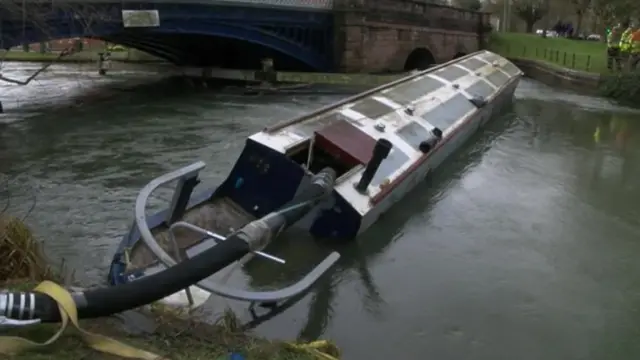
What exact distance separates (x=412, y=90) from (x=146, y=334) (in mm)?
10898

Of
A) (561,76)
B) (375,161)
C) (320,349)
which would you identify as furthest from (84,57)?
(320,349)

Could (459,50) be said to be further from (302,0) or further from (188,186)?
(188,186)

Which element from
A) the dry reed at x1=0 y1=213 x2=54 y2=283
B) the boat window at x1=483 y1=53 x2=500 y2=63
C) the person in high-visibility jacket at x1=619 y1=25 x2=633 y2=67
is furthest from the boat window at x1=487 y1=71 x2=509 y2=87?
the dry reed at x1=0 y1=213 x2=54 y2=283

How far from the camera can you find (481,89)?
63.4ft

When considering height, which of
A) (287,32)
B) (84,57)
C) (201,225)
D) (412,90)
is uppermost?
(287,32)

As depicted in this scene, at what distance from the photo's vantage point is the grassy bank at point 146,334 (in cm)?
486

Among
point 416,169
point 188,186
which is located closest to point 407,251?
point 416,169

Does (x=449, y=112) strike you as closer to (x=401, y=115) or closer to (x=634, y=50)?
(x=401, y=115)

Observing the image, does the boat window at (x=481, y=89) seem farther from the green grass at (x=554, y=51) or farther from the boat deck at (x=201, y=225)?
the green grass at (x=554, y=51)

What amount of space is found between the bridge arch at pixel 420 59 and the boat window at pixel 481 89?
15.9 m

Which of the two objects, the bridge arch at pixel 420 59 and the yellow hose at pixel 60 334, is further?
the bridge arch at pixel 420 59

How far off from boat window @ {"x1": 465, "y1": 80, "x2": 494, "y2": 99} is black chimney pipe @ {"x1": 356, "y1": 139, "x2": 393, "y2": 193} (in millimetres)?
8692

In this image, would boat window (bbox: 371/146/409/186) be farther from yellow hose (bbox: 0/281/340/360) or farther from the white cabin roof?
yellow hose (bbox: 0/281/340/360)

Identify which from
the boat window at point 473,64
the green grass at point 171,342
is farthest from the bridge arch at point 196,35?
the green grass at point 171,342
